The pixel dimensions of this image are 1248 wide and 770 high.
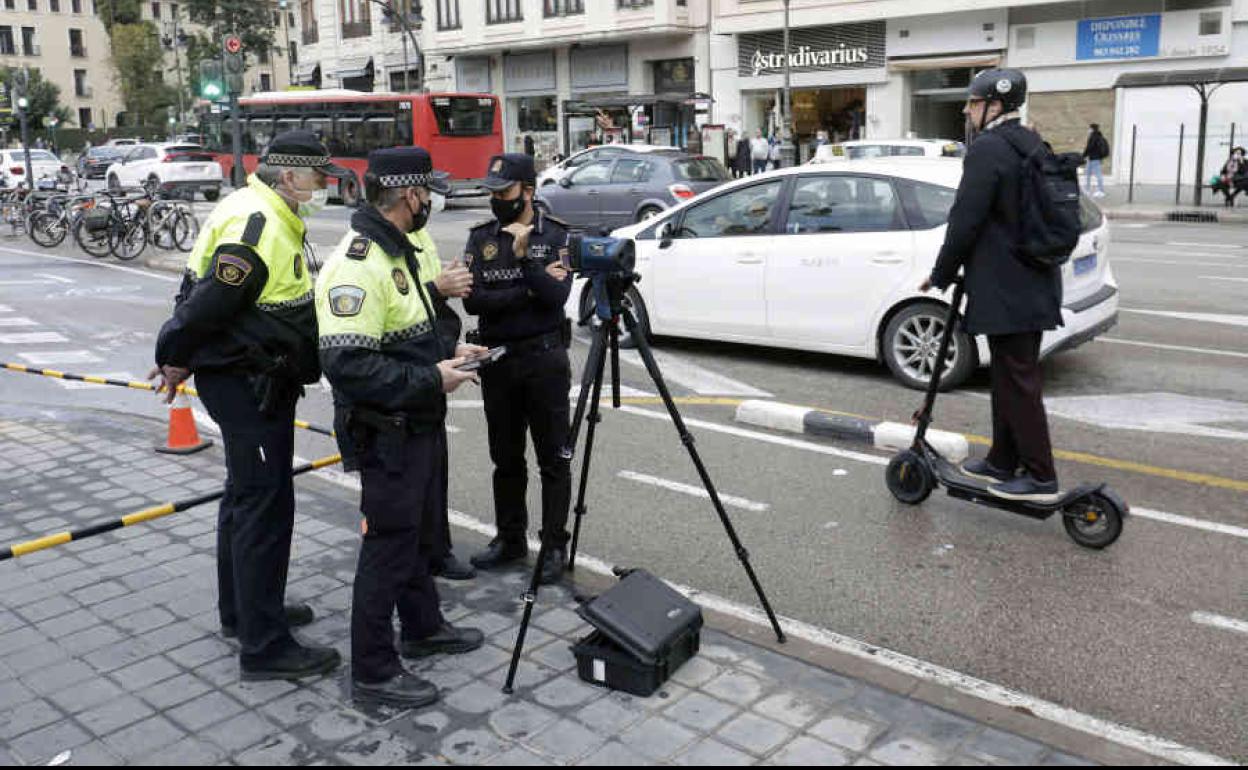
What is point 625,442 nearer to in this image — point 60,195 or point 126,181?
point 60,195

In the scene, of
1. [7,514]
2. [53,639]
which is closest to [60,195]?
[7,514]

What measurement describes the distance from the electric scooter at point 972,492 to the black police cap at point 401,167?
2836 mm

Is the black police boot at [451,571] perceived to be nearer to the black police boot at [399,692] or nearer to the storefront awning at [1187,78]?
the black police boot at [399,692]

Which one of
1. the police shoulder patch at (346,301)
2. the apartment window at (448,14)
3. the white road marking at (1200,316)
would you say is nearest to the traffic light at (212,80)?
the white road marking at (1200,316)

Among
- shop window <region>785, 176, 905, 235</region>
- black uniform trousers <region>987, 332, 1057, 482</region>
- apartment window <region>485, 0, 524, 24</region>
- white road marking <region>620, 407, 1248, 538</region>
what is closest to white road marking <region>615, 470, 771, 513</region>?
white road marking <region>620, 407, 1248, 538</region>

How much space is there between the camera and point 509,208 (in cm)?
497

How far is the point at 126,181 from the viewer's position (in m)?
41.2

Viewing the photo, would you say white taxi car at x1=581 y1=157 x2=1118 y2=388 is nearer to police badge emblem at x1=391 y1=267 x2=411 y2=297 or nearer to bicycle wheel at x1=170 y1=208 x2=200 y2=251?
police badge emblem at x1=391 y1=267 x2=411 y2=297

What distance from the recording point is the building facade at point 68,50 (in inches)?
3541

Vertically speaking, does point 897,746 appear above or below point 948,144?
below

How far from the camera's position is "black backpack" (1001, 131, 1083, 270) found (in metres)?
5.41

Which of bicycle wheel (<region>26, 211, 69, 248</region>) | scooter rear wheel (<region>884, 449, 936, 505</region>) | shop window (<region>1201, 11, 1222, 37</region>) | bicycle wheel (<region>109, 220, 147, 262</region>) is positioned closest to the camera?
scooter rear wheel (<region>884, 449, 936, 505</region>)

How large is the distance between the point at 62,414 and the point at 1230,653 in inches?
313

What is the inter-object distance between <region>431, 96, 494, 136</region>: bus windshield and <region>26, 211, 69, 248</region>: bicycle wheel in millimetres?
11701
